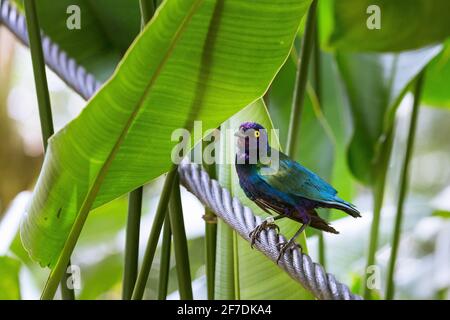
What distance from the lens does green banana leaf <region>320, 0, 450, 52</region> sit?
0.59 metres

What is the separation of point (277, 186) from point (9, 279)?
0.30 metres

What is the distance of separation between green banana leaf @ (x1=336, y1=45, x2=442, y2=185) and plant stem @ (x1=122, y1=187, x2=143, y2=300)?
31 centimetres

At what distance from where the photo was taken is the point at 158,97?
0.35 metres

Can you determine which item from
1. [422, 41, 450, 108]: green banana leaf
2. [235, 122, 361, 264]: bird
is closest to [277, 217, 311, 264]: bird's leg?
[235, 122, 361, 264]: bird

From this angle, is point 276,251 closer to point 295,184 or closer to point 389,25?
point 295,184

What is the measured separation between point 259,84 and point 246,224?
0.32ft

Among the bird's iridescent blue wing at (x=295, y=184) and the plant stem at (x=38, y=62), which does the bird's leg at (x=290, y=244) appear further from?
the plant stem at (x=38, y=62)

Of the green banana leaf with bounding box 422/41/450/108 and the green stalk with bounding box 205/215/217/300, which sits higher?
the green banana leaf with bounding box 422/41/450/108

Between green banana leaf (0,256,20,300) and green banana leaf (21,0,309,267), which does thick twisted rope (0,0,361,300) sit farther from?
green banana leaf (0,256,20,300)

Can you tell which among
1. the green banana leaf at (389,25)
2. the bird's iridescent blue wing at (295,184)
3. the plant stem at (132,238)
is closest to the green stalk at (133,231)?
the plant stem at (132,238)

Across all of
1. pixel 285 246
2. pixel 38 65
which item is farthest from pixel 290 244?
pixel 38 65

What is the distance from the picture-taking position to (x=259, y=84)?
1.18 ft

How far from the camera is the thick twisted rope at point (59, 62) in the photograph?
0.51 meters

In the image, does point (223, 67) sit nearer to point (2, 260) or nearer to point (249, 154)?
point (249, 154)
